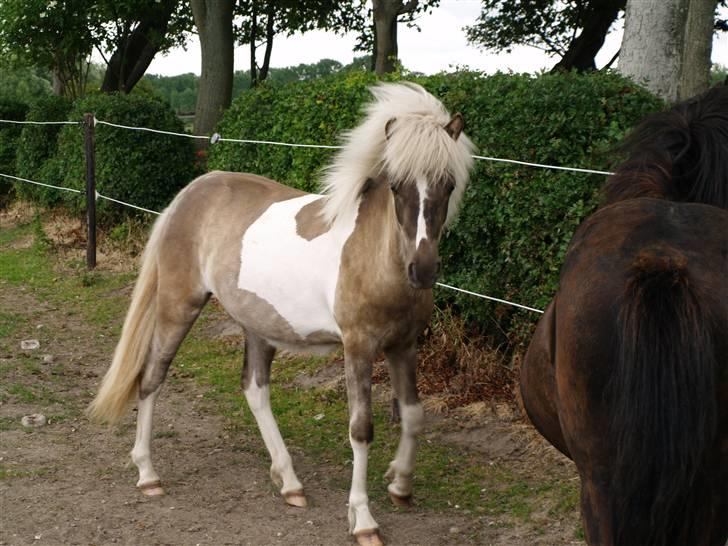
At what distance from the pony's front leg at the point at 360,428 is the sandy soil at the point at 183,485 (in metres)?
0.15

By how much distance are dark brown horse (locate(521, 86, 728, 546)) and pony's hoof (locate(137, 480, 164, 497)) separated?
295 centimetres

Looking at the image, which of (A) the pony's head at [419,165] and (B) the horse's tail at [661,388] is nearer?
(B) the horse's tail at [661,388]

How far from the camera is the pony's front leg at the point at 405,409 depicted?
443 centimetres

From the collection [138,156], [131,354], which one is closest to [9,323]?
[138,156]

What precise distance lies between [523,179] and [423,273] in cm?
195

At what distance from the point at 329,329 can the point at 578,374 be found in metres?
2.16

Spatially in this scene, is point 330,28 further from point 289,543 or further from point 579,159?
point 289,543

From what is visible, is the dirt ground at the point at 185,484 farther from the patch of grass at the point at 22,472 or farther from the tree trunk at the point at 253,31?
the tree trunk at the point at 253,31

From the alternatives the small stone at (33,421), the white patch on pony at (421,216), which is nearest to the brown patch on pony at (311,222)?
the white patch on pony at (421,216)

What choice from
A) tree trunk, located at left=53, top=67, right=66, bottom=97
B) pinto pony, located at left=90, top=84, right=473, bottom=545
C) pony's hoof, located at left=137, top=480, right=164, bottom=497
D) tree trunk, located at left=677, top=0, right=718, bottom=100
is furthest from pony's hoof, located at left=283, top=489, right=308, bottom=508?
tree trunk, located at left=53, top=67, right=66, bottom=97

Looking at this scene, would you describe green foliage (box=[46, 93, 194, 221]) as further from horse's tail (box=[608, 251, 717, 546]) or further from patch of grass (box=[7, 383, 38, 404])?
horse's tail (box=[608, 251, 717, 546])

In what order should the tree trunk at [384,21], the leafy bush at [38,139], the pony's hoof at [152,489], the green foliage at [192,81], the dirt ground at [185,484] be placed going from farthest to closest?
the green foliage at [192,81]
the tree trunk at [384,21]
the leafy bush at [38,139]
the pony's hoof at [152,489]
the dirt ground at [185,484]

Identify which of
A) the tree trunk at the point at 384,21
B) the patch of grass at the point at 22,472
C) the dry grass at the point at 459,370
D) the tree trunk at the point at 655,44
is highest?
the tree trunk at the point at 384,21

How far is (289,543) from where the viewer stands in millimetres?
4316
